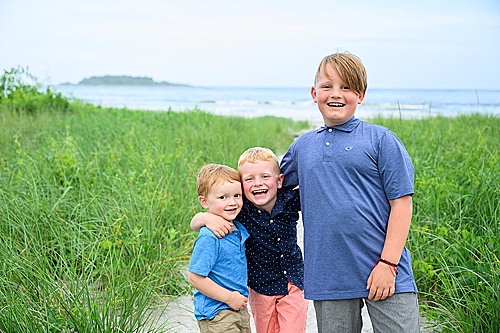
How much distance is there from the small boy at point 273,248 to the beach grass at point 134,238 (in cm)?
70

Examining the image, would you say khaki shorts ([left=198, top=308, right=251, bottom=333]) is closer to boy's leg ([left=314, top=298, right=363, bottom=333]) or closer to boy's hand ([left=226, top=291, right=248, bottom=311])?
boy's hand ([left=226, top=291, right=248, bottom=311])

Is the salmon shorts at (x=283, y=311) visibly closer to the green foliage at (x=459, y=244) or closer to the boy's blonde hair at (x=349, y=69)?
the green foliage at (x=459, y=244)

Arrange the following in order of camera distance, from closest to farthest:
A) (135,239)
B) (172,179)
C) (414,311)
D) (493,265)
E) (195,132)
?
(414,311), (493,265), (135,239), (172,179), (195,132)

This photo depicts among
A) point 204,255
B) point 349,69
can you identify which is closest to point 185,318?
point 204,255

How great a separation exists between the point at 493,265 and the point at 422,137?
3732 mm

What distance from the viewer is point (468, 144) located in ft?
20.1

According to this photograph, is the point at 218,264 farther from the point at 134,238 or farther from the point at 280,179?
the point at 134,238

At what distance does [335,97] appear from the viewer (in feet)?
7.91

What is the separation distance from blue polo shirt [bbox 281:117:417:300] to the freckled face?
0.07m

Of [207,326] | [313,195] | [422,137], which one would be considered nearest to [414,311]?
[313,195]

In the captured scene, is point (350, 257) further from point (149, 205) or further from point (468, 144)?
point (468, 144)

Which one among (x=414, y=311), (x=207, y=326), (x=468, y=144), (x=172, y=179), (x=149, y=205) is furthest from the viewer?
(x=468, y=144)

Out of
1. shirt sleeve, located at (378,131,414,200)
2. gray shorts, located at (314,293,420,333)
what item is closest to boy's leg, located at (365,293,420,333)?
gray shorts, located at (314,293,420,333)

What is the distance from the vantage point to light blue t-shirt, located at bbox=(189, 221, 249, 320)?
249 centimetres
